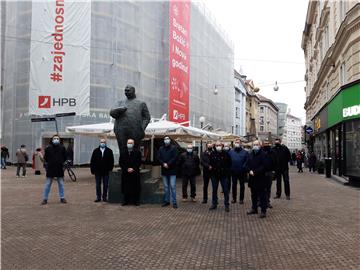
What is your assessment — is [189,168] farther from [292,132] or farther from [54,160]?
[292,132]

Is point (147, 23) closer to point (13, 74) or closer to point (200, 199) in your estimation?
point (13, 74)

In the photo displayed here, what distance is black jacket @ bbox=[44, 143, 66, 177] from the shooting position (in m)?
9.97

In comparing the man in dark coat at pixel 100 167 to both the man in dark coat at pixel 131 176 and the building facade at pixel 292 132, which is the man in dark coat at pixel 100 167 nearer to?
the man in dark coat at pixel 131 176

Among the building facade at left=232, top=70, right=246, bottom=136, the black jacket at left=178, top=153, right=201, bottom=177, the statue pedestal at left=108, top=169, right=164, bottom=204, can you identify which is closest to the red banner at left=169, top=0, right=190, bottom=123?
the black jacket at left=178, top=153, right=201, bottom=177

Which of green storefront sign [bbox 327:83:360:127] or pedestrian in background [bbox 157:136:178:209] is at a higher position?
green storefront sign [bbox 327:83:360:127]

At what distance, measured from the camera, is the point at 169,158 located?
32.6 ft

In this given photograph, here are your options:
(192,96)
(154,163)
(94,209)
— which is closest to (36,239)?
(94,209)

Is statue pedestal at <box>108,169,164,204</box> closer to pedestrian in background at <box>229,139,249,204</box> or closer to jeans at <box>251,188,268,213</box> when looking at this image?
pedestrian in background at <box>229,139,249,204</box>

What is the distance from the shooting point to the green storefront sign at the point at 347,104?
15000 mm

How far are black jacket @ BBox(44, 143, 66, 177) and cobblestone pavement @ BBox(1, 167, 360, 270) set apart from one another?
2.58 ft

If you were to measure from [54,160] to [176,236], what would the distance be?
4683 millimetres

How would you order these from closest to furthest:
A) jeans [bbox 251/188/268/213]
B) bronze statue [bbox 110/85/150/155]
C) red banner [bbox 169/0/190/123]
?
jeans [bbox 251/188/268/213]
bronze statue [bbox 110/85/150/155]
red banner [bbox 169/0/190/123]

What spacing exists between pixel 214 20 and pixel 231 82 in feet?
35.6

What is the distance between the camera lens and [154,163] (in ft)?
55.0
